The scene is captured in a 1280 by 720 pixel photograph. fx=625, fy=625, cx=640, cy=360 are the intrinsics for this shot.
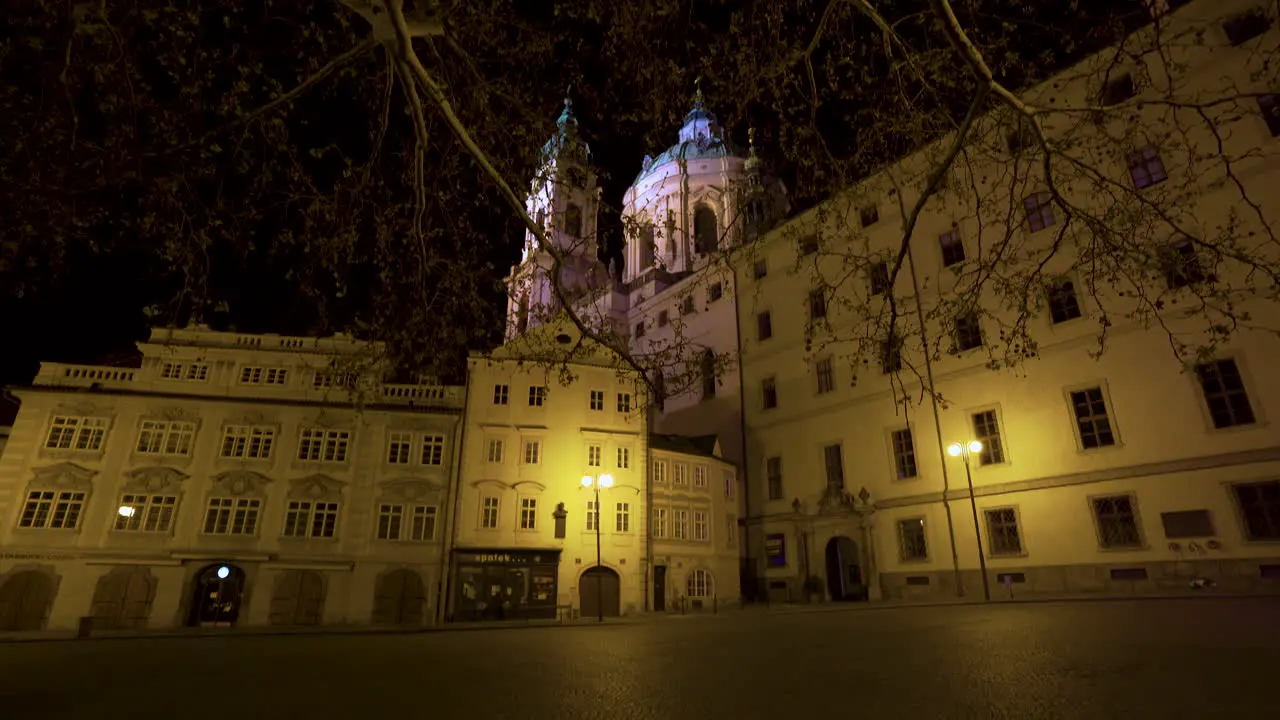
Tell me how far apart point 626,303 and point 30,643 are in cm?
4181

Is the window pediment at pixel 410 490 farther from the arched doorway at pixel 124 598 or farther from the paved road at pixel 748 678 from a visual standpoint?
the paved road at pixel 748 678

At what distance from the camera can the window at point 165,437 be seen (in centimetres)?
2622

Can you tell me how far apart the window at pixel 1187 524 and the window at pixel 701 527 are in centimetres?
1837

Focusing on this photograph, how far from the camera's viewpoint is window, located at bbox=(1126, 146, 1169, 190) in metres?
23.2

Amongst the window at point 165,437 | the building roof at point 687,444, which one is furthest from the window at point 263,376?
the building roof at point 687,444

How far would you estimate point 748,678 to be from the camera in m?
6.23

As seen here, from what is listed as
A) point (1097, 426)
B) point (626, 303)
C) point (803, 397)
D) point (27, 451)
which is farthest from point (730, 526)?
point (27, 451)

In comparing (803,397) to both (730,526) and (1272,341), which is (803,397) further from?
(1272,341)

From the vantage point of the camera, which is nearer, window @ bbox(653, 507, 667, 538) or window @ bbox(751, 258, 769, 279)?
window @ bbox(653, 507, 667, 538)

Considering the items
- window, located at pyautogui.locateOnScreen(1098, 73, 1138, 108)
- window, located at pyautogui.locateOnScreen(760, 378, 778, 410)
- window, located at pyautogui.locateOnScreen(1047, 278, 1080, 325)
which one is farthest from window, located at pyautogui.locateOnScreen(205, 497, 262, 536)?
window, located at pyautogui.locateOnScreen(1098, 73, 1138, 108)

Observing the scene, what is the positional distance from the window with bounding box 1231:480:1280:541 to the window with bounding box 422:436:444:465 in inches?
1154

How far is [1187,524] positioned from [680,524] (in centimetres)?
1957

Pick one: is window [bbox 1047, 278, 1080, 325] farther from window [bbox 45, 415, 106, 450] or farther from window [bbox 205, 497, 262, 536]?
window [bbox 45, 415, 106, 450]

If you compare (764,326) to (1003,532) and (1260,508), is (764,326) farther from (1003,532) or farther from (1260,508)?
(1260,508)
